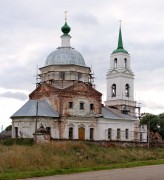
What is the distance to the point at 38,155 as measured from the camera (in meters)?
19.4

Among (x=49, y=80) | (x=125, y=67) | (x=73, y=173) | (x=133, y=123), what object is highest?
(x=125, y=67)

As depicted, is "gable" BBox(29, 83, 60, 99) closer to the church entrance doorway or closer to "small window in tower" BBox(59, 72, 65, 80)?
"small window in tower" BBox(59, 72, 65, 80)

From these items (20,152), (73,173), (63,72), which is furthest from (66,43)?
(73,173)

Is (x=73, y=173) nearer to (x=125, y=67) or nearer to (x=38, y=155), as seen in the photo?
(x=38, y=155)

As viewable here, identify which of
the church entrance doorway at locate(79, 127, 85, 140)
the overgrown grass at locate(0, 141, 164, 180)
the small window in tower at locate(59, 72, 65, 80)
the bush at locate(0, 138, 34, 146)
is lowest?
the overgrown grass at locate(0, 141, 164, 180)

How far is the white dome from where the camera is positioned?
135ft

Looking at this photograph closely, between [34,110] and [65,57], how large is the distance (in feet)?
24.6

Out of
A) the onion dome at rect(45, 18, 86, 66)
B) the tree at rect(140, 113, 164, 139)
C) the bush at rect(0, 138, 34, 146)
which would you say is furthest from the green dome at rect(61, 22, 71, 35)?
the tree at rect(140, 113, 164, 139)

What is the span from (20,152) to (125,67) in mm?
33117

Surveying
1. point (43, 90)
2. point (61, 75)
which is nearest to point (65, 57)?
point (61, 75)

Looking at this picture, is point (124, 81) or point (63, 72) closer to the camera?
point (63, 72)

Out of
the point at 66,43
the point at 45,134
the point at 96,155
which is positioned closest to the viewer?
the point at 96,155

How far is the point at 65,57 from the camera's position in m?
41.3

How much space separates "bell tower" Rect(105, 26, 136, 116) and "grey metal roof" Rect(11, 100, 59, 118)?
1361 cm
